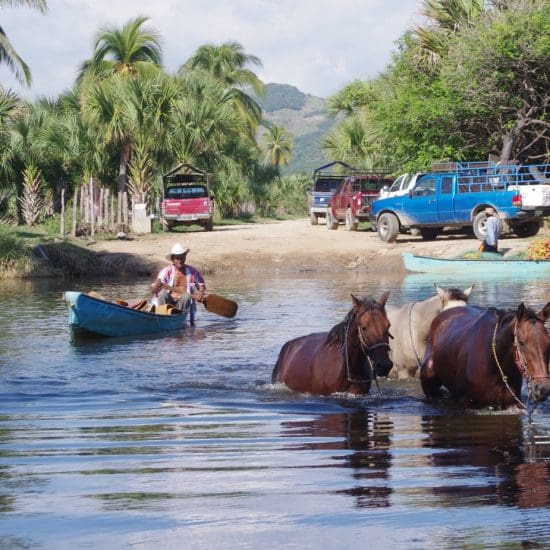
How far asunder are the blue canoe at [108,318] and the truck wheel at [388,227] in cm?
1875

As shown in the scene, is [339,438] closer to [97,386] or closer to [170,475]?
[170,475]

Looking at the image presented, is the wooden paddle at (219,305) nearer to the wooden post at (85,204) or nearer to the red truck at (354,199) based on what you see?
the wooden post at (85,204)

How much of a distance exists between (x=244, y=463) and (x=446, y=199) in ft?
93.0

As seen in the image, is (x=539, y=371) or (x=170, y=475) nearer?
(x=170, y=475)

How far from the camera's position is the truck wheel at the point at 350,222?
1649 inches

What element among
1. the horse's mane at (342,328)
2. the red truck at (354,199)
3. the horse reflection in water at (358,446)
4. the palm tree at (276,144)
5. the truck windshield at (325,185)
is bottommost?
the horse reflection in water at (358,446)

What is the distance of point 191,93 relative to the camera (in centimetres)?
5278

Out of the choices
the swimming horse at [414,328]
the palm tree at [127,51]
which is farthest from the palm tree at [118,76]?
the swimming horse at [414,328]

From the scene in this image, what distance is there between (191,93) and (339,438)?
45078 mm

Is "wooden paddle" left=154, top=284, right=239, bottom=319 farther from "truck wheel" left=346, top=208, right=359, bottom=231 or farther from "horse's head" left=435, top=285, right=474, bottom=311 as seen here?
"truck wheel" left=346, top=208, right=359, bottom=231

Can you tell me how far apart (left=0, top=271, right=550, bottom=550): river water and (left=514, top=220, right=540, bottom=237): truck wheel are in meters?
22.1

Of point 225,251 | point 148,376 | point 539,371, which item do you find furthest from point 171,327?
point 225,251

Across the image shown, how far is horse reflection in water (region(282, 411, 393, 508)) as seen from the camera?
265 inches

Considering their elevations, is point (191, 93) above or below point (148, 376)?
above
